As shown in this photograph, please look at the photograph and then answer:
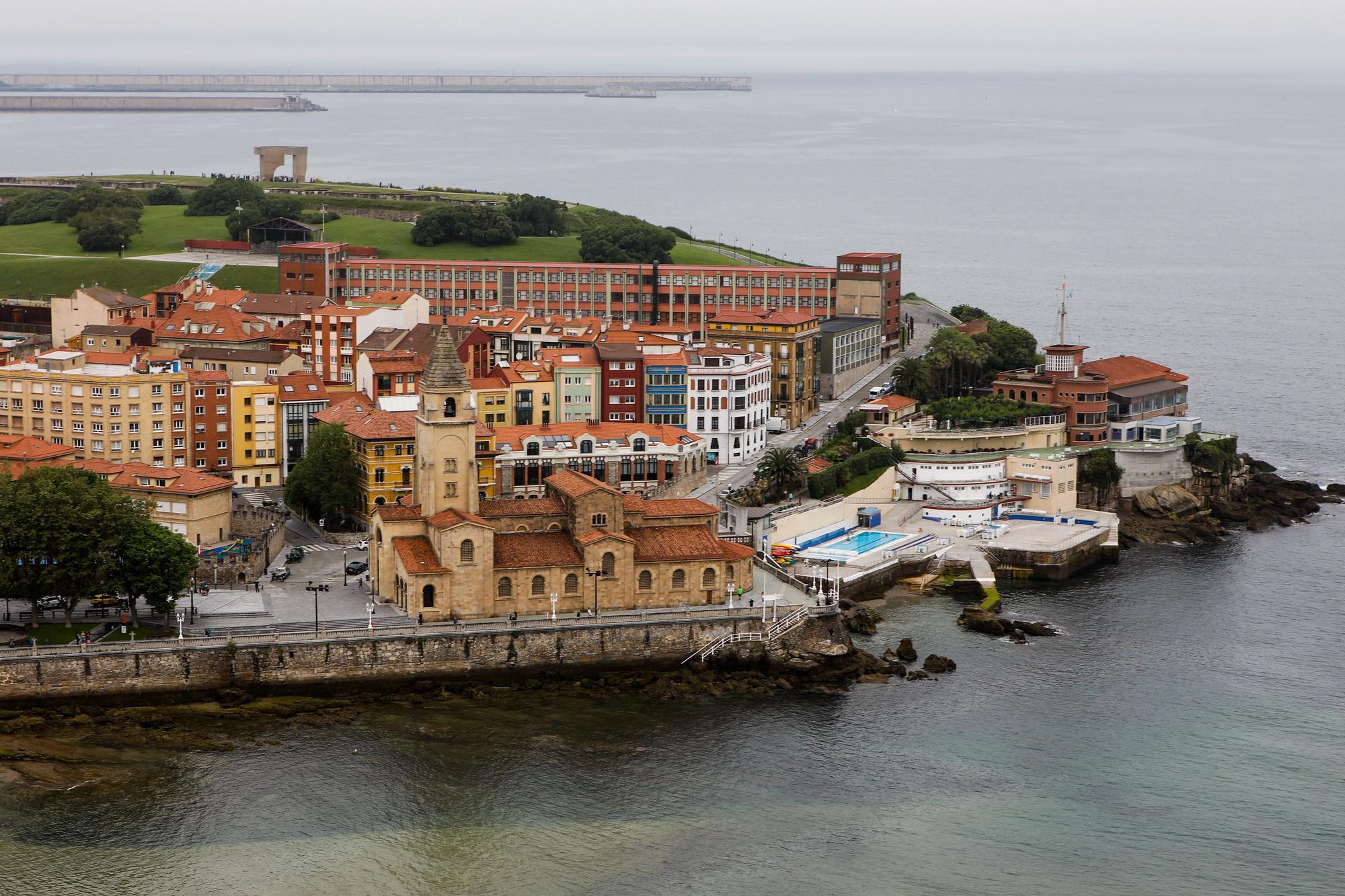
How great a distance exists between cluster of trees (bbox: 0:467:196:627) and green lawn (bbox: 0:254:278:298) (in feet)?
216

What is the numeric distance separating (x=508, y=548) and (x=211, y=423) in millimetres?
25531

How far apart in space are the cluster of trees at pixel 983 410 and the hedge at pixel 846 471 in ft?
17.6

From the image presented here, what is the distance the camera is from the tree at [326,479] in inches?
3265

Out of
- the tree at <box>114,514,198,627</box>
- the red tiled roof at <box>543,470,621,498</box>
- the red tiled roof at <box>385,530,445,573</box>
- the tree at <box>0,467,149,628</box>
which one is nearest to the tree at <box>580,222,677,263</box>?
the red tiled roof at <box>543,470,621,498</box>

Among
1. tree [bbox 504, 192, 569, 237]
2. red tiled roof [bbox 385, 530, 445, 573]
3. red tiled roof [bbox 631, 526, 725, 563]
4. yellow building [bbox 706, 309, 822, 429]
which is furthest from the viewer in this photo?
tree [bbox 504, 192, 569, 237]

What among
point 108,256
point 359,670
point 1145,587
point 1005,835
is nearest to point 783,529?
point 1145,587

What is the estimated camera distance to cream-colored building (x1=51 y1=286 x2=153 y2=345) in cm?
11256

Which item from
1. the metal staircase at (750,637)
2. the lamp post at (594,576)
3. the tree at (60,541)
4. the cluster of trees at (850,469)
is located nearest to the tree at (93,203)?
the cluster of trees at (850,469)

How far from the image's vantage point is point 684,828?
55.8 metres

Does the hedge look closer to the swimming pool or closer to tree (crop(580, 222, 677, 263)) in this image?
the swimming pool

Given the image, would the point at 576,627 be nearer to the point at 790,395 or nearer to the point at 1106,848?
the point at 1106,848

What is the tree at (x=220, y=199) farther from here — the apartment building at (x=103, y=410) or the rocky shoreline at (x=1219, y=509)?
the rocky shoreline at (x=1219, y=509)

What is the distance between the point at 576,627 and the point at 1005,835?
19815 millimetres

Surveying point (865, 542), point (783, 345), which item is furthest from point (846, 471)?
point (783, 345)
